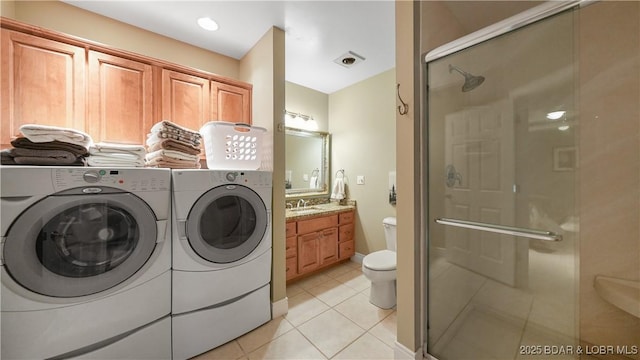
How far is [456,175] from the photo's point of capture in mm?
1303

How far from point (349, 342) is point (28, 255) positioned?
1826 millimetres

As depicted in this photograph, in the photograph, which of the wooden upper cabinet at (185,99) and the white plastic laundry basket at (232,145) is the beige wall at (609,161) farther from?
the wooden upper cabinet at (185,99)

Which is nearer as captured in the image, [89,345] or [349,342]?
[89,345]

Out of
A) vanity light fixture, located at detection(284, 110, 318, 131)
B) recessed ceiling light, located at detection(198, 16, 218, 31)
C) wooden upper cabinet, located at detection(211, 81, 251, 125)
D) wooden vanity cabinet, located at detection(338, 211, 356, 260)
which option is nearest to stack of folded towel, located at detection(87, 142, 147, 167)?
wooden upper cabinet, located at detection(211, 81, 251, 125)

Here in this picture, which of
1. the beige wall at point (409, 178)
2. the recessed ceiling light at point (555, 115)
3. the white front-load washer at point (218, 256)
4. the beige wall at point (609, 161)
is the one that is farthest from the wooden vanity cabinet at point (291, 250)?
the beige wall at point (609, 161)

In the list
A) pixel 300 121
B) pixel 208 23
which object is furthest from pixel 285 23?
pixel 300 121

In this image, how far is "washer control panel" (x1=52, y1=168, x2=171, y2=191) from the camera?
42.2 inches

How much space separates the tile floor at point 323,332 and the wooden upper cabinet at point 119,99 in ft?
5.55

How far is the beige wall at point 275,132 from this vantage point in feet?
6.25

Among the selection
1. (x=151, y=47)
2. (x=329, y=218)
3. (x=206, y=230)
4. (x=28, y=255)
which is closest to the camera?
(x=28, y=255)

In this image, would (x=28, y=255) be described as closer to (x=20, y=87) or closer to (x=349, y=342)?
(x=20, y=87)

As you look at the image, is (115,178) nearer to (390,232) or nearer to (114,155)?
(114,155)

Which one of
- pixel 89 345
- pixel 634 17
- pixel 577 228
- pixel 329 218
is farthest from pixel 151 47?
pixel 634 17

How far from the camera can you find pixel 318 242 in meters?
2.57
